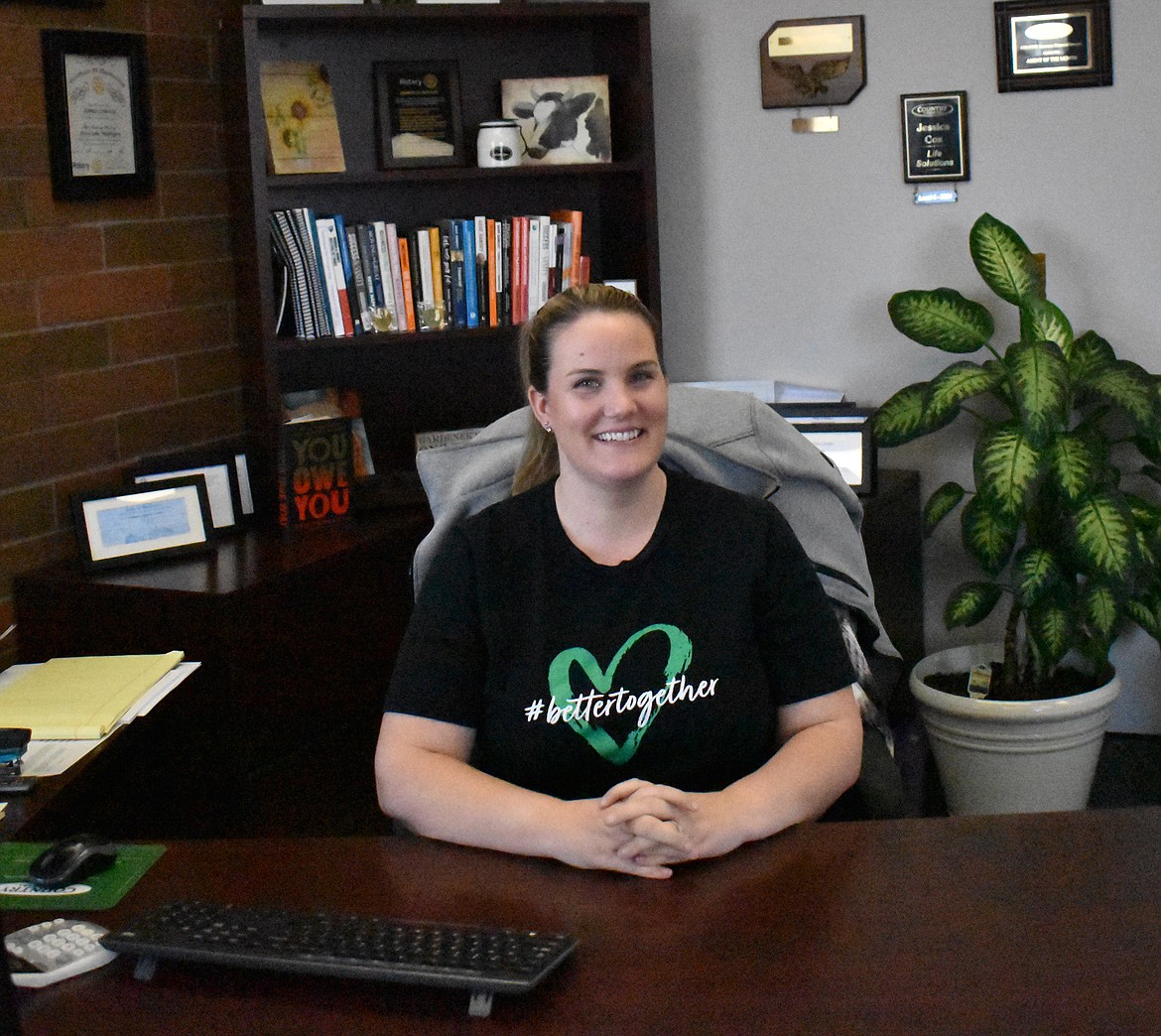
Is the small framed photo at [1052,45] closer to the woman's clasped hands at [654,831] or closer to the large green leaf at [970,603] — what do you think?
the large green leaf at [970,603]

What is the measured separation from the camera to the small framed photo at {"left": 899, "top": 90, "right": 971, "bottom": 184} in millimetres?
3551

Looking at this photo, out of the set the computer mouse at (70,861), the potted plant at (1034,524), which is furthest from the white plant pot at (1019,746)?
the computer mouse at (70,861)

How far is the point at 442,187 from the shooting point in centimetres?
365

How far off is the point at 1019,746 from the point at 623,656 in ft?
5.57

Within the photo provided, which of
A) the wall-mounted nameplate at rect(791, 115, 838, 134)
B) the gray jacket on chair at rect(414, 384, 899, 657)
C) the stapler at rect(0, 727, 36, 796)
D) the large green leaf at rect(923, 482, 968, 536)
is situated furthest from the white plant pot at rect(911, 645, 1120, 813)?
the stapler at rect(0, 727, 36, 796)

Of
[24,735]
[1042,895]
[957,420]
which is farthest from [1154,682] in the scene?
[24,735]

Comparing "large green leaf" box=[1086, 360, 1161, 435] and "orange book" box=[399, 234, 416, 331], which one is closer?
"large green leaf" box=[1086, 360, 1161, 435]

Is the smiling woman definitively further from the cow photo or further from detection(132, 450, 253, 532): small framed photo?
the cow photo

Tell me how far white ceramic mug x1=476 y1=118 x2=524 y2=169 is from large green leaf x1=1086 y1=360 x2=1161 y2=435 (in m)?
1.40

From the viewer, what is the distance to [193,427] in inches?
132

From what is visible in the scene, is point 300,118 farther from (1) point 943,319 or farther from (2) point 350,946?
(2) point 350,946

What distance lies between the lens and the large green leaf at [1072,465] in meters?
3.02

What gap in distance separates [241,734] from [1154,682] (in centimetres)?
219

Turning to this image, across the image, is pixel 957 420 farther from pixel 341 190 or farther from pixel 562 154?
pixel 341 190
